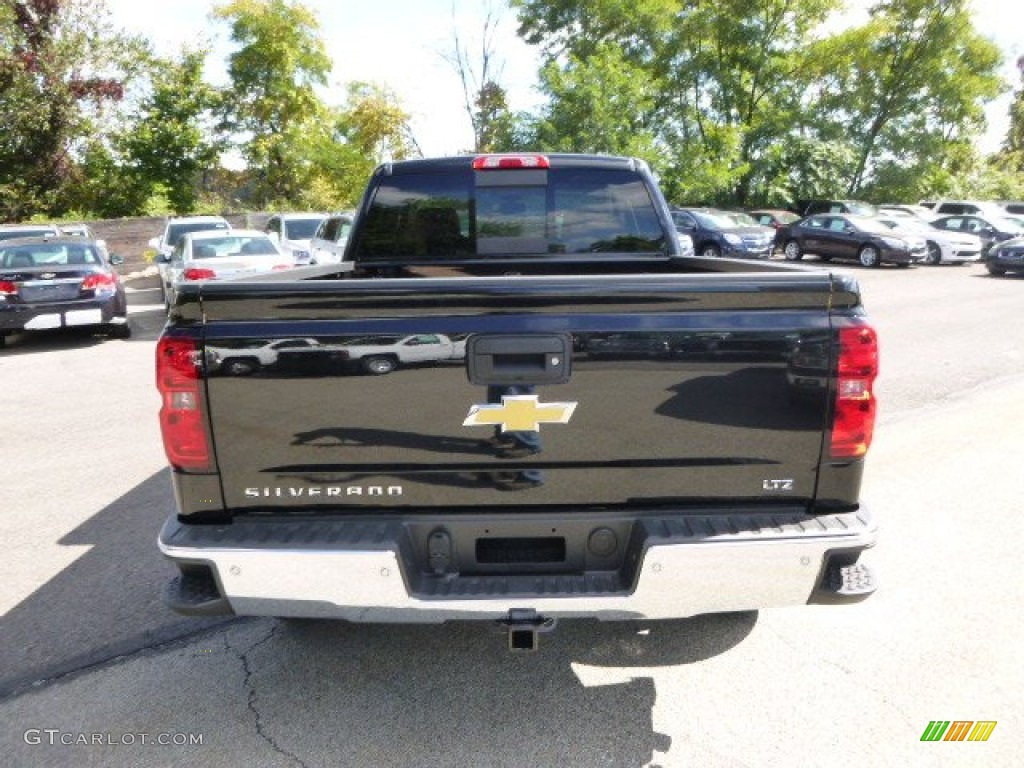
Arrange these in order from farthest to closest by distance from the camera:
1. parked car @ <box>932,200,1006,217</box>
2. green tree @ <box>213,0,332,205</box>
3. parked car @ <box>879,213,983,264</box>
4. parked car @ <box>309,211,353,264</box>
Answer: green tree @ <box>213,0,332,205</box> → parked car @ <box>932,200,1006,217</box> → parked car @ <box>879,213,983,264</box> → parked car @ <box>309,211,353,264</box>

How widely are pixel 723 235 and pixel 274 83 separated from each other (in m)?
22.5

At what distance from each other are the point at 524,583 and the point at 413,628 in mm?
1215

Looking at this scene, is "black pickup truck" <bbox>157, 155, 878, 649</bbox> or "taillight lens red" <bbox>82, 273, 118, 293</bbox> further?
"taillight lens red" <bbox>82, 273, 118, 293</bbox>

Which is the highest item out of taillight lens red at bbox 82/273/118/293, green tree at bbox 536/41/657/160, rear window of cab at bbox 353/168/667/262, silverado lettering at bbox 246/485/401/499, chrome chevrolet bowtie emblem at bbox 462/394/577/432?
green tree at bbox 536/41/657/160

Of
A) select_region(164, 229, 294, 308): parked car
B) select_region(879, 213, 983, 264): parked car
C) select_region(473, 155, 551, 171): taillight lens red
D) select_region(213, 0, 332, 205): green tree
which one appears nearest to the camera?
select_region(473, 155, 551, 171): taillight lens red

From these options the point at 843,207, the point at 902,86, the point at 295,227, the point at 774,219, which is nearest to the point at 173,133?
the point at 295,227

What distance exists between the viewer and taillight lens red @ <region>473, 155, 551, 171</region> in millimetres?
4160

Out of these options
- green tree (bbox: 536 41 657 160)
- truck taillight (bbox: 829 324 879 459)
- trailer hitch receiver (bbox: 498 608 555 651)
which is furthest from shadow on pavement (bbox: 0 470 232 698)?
green tree (bbox: 536 41 657 160)

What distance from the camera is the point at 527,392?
2396 millimetres

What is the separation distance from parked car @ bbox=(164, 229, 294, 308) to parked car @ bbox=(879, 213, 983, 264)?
61.3ft

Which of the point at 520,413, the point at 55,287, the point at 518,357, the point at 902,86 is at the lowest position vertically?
the point at 55,287

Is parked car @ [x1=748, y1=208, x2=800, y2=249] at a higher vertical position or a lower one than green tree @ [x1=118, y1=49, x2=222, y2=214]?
lower

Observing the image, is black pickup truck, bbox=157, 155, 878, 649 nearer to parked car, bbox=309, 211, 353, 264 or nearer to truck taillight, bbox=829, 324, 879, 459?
truck taillight, bbox=829, 324, 879, 459

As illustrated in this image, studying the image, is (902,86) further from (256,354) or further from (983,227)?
(256,354)
